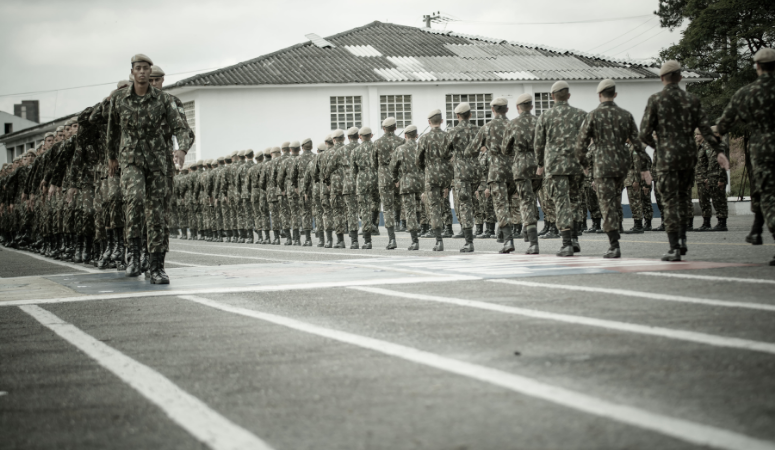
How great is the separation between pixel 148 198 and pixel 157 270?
0.83 m

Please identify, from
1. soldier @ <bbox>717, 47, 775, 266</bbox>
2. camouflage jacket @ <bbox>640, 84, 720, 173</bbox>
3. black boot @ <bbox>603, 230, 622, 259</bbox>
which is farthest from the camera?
black boot @ <bbox>603, 230, 622, 259</bbox>

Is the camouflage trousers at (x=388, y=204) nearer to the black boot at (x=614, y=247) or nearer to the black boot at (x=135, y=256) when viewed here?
the black boot at (x=614, y=247)

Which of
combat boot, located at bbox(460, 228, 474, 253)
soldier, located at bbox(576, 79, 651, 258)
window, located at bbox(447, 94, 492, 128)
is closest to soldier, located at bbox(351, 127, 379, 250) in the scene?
combat boot, located at bbox(460, 228, 474, 253)

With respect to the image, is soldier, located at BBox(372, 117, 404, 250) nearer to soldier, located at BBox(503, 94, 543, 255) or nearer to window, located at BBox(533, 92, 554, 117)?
soldier, located at BBox(503, 94, 543, 255)

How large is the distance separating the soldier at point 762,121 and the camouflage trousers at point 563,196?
2870 mm

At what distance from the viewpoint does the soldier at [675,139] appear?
11.0 m

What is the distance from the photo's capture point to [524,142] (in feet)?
47.9

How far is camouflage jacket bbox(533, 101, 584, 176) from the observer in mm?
13148

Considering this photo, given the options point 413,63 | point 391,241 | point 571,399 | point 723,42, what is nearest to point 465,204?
point 391,241

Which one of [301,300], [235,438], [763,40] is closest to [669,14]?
[763,40]

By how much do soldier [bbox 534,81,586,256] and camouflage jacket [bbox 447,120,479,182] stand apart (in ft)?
6.90

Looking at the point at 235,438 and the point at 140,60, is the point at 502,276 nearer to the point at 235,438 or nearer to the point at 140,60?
the point at 140,60

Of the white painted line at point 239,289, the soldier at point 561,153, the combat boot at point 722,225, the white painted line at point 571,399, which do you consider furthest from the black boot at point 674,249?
the combat boot at point 722,225

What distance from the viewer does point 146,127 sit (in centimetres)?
1054
